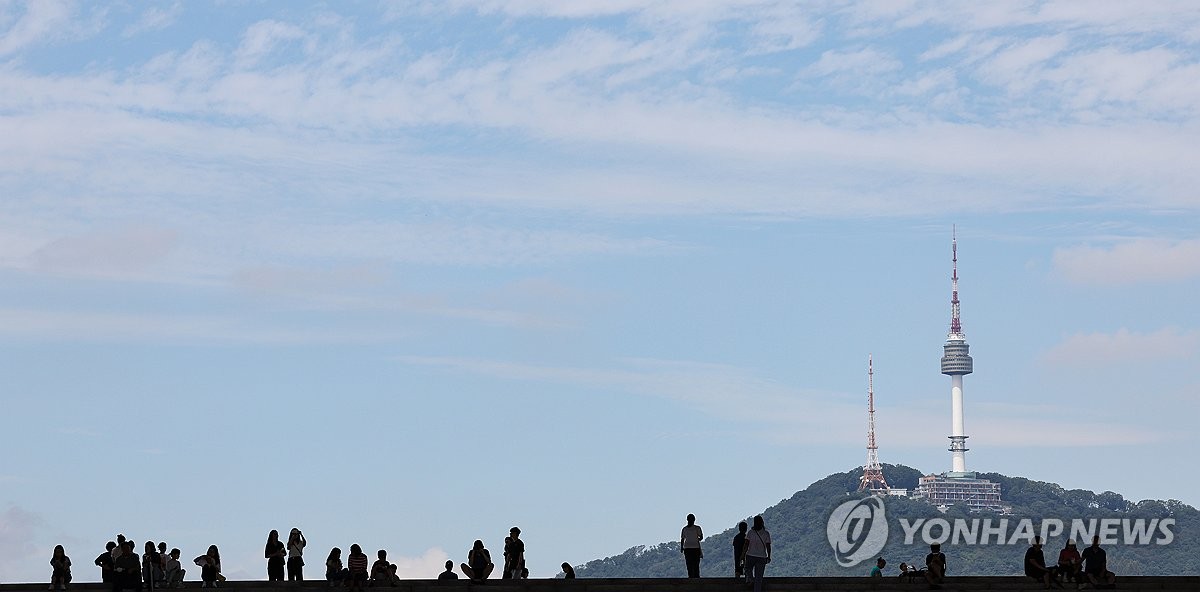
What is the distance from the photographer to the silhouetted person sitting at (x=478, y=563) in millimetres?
47812

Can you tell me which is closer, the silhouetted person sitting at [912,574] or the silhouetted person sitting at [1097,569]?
the silhouetted person sitting at [1097,569]

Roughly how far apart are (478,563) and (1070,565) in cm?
1431

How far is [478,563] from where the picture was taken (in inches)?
1884

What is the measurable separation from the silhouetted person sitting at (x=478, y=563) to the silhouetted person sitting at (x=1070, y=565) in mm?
13850

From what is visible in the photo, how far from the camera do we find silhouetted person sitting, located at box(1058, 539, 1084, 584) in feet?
153

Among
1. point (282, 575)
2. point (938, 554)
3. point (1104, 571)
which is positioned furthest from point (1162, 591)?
point (282, 575)

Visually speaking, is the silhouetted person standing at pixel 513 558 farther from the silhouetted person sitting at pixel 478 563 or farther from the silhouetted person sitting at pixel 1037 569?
the silhouetted person sitting at pixel 1037 569

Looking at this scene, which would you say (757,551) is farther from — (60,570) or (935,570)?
(60,570)

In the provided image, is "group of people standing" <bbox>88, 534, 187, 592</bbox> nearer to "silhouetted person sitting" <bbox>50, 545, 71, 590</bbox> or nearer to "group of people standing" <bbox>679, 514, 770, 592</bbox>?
"silhouetted person sitting" <bbox>50, 545, 71, 590</bbox>

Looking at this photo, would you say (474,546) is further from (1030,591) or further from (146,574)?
(1030,591)

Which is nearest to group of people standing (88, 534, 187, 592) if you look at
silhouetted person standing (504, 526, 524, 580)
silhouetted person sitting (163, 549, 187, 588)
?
silhouetted person sitting (163, 549, 187, 588)

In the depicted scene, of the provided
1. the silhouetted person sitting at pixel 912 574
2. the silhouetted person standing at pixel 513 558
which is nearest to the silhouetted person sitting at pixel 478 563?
the silhouetted person standing at pixel 513 558

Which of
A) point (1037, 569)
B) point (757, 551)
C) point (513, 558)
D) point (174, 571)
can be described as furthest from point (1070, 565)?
point (174, 571)

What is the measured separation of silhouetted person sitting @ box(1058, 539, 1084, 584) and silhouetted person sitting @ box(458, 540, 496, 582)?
13.8m
